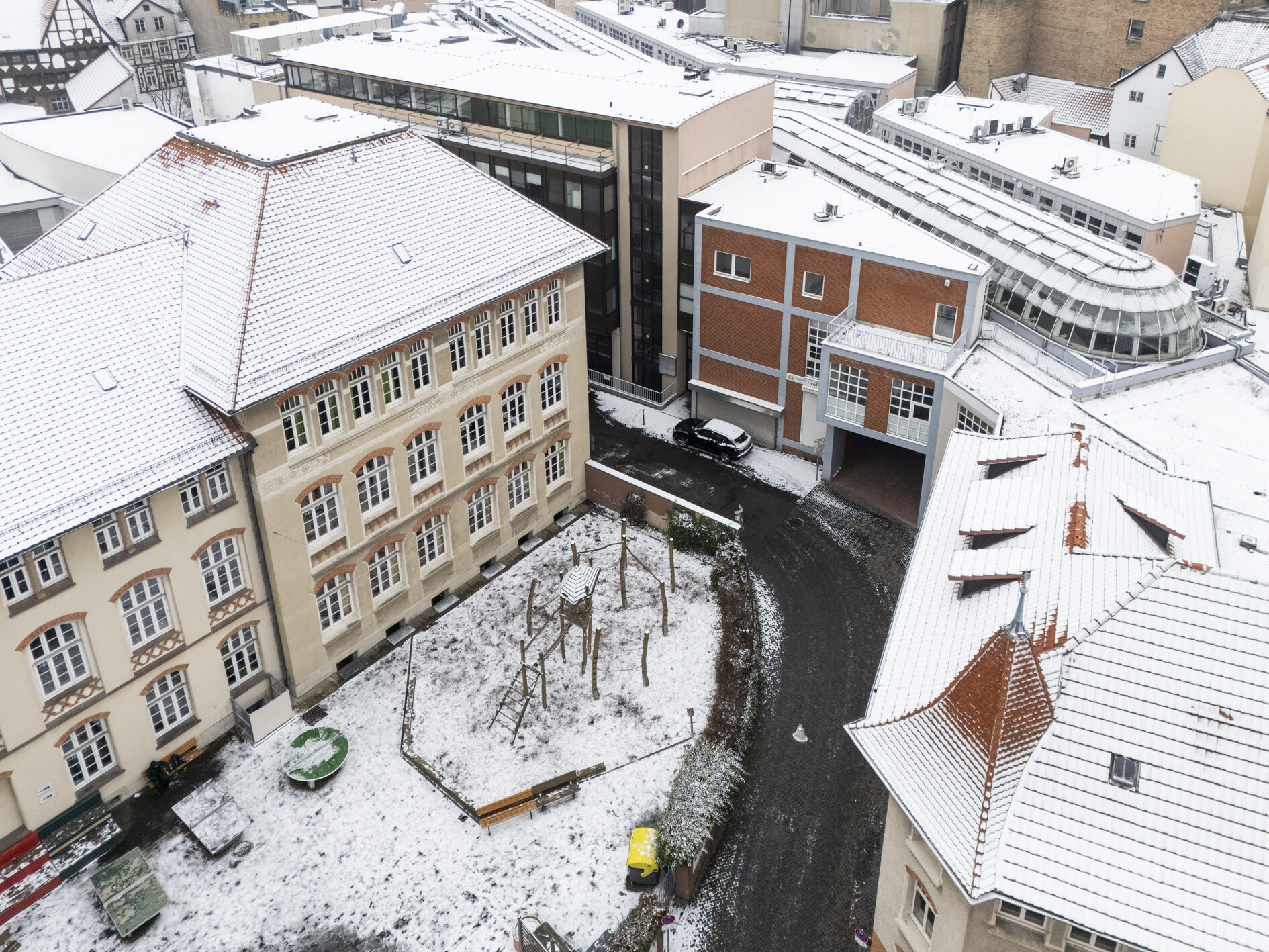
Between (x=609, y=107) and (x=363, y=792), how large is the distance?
38.6m

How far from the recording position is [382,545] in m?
41.3

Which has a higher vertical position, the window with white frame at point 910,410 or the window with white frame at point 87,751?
the window with white frame at point 910,410

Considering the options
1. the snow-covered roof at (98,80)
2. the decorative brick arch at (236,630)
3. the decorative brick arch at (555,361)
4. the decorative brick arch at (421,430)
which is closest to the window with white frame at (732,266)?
the decorative brick arch at (555,361)

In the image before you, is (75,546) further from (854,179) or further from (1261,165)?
(1261,165)

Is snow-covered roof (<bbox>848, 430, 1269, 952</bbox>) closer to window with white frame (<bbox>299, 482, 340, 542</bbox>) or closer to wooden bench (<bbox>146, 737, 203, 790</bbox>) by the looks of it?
window with white frame (<bbox>299, 482, 340, 542</bbox>)

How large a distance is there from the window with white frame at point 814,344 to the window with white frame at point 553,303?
14381mm

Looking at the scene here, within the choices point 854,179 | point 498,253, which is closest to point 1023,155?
point 854,179

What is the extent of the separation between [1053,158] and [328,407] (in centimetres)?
5534

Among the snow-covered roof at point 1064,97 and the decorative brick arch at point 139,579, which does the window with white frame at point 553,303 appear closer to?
the decorative brick arch at point 139,579

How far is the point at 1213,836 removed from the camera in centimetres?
2091

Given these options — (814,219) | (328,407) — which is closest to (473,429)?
(328,407)

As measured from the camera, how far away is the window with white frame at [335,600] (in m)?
39.8

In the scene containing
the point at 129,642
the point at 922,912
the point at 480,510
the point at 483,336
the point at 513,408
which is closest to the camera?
the point at 922,912

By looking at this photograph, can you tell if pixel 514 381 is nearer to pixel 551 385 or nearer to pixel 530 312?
pixel 551 385
